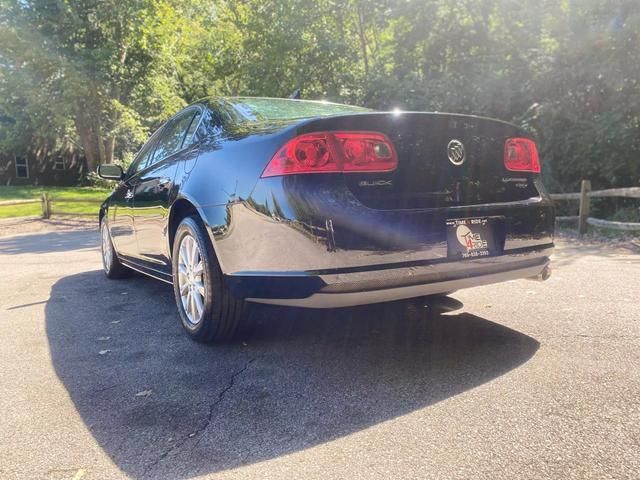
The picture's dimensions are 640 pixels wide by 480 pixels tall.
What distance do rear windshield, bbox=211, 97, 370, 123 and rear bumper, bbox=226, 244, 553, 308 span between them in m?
1.01

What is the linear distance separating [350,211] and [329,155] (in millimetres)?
299

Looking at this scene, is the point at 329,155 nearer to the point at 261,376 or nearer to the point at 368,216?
the point at 368,216

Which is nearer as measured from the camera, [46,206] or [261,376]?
[261,376]

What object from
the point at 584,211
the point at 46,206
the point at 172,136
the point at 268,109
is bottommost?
the point at 46,206

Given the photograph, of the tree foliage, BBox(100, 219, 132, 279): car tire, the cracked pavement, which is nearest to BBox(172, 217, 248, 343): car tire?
the cracked pavement

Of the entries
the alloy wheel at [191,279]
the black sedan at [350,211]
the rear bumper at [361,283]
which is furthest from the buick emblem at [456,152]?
the alloy wheel at [191,279]

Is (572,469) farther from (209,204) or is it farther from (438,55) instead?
(438,55)

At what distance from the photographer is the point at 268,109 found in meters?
3.68

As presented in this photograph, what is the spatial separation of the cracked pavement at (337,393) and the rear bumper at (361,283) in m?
0.40

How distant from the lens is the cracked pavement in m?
1.97

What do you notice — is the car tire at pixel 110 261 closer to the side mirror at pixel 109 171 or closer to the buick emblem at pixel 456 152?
the side mirror at pixel 109 171

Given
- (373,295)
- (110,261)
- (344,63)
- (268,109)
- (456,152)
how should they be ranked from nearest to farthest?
(373,295)
(456,152)
(268,109)
(110,261)
(344,63)

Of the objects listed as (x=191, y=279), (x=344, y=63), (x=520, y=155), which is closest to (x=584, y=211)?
(x=520, y=155)

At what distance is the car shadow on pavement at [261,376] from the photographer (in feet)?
7.09
